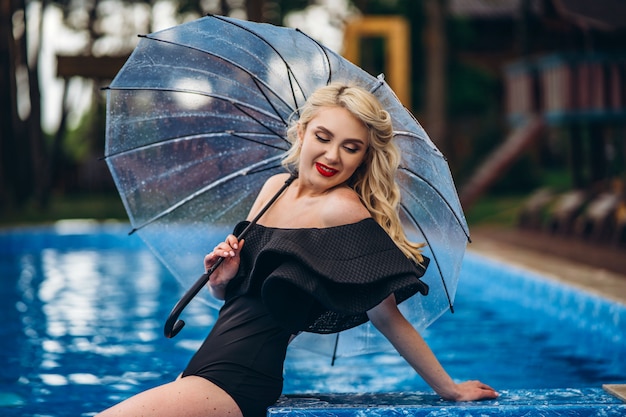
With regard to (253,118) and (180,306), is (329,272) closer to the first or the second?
(180,306)

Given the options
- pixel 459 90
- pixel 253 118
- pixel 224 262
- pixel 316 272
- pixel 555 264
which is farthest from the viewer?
pixel 459 90

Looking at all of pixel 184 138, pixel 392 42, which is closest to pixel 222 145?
pixel 184 138

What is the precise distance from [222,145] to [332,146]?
1088 mm

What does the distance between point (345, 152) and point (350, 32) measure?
1251 centimetres

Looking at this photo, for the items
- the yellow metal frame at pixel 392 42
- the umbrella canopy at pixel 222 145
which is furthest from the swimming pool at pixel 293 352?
the yellow metal frame at pixel 392 42

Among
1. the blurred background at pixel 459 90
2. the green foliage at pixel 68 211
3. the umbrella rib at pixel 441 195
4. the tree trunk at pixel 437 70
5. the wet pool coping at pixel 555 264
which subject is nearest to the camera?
the umbrella rib at pixel 441 195

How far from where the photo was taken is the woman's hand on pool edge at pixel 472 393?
136 inches

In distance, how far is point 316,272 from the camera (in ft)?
10.3

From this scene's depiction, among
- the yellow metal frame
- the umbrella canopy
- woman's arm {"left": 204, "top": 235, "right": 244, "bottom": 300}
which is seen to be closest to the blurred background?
the yellow metal frame

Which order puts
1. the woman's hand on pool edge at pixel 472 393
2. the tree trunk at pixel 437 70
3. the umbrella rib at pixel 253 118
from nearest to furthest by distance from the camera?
the woman's hand on pool edge at pixel 472 393, the umbrella rib at pixel 253 118, the tree trunk at pixel 437 70

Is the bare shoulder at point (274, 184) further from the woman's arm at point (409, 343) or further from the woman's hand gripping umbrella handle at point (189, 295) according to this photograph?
the woman's arm at point (409, 343)

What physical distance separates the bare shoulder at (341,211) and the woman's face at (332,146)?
0.07 m

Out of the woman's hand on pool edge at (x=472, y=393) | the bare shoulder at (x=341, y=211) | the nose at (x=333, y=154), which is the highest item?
the nose at (x=333, y=154)

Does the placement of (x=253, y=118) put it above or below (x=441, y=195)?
above
